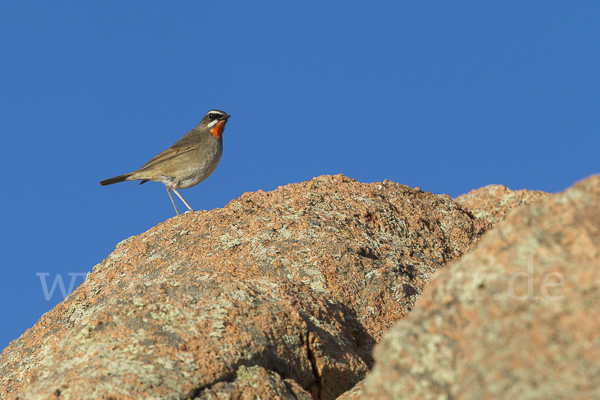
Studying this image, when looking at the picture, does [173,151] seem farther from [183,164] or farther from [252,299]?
[252,299]

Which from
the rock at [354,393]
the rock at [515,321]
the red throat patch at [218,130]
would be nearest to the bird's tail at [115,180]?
the red throat patch at [218,130]

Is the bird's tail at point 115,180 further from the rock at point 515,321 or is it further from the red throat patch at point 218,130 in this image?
the rock at point 515,321

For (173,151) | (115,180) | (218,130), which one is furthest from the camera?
(218,130)

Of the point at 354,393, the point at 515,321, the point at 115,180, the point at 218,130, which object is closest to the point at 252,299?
the point at 354,393

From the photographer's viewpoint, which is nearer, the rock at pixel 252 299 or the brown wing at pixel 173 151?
the rock at pixel 252 299

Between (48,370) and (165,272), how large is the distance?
2.17 metres

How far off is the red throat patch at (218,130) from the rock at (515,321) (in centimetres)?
1091

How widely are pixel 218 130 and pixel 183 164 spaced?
1.31 m

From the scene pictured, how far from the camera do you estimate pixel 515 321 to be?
2662 millimetres

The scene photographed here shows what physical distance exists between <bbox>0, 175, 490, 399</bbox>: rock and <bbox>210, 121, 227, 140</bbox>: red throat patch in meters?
5.85

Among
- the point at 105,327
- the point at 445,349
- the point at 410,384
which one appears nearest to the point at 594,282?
the point at 445,349

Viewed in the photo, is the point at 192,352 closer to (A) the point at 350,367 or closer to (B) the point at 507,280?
(A) the point at 350,367

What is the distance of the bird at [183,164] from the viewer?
1277 cm

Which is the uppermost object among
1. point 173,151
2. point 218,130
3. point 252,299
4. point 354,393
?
point 218,130
